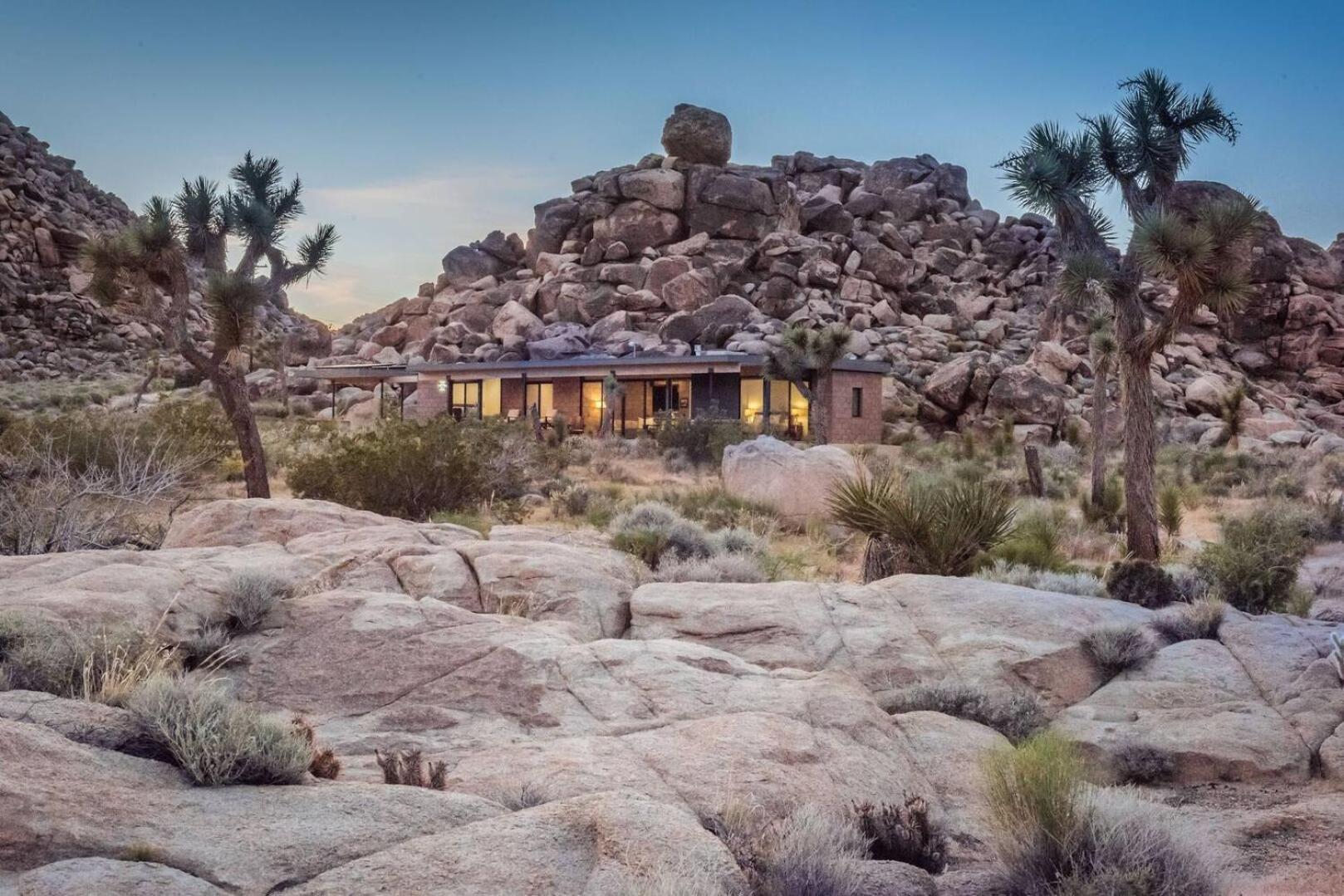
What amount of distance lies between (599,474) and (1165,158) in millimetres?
14463

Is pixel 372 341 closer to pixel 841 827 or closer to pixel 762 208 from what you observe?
pixel 762 208

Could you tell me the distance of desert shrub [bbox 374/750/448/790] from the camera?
448cm

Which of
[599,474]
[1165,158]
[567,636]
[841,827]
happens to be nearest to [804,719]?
[841,827]

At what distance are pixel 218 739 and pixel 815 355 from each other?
2992 centimetres

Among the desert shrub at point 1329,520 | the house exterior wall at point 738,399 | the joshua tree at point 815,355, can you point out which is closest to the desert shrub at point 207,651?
the desert shrub at point 1329,520

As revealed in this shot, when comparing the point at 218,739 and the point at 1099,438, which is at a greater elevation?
the point at 1099,438

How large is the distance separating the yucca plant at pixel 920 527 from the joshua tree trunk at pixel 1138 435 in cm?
306

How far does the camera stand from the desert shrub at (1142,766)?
6.53 metres

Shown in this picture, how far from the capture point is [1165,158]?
16.5 m

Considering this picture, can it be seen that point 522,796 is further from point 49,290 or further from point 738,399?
point 49,290

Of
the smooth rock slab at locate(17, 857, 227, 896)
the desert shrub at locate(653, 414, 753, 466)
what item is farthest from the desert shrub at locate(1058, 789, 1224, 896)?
the desert shrub at locate(653, 414, 753, 466)

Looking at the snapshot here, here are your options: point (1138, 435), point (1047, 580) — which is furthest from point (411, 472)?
point (1138, 435)

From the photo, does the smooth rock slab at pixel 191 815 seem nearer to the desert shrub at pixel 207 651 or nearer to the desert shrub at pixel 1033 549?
the desert shrub at pixel 207 651

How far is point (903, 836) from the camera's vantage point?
4.73 metres
